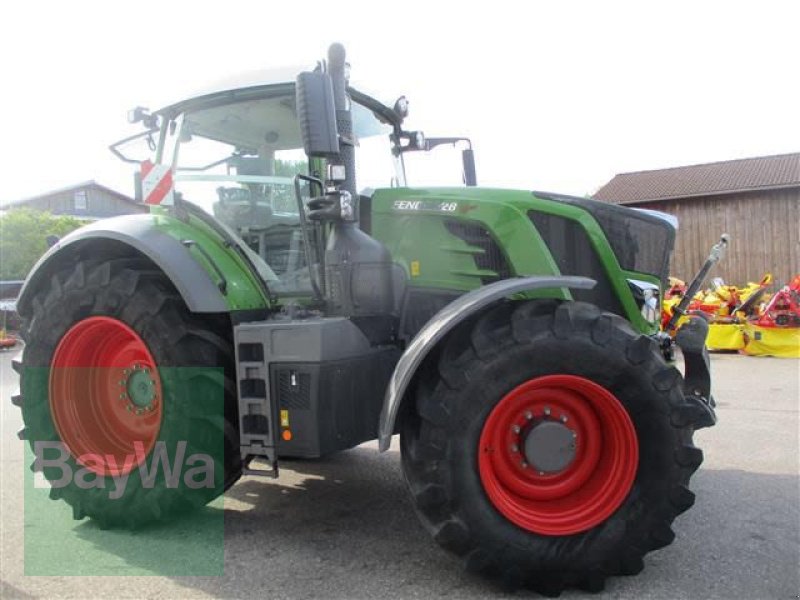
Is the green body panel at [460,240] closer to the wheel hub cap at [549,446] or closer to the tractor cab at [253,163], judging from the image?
the tractor cab at [253,163]

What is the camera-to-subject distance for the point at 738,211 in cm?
2003

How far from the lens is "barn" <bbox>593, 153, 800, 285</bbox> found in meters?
19.0

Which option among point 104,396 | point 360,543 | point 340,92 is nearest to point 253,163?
point 340,92

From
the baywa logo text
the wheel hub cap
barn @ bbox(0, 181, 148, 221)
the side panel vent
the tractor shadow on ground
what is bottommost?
the tractor shadow on ground

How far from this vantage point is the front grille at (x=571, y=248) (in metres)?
3.55

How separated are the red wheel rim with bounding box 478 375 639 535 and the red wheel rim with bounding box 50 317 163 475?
6.24 ft

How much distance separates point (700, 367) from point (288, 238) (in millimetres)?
2523

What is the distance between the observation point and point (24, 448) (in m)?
5.64

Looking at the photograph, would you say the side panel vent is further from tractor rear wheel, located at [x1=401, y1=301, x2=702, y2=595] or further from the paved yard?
the paved yard

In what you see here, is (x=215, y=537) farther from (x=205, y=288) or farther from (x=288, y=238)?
(x=288, y=238)

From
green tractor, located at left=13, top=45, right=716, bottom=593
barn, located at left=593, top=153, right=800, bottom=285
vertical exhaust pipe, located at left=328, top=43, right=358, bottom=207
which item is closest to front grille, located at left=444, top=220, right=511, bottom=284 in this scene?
green tractor, located at left=13, top=45, right=716, bottom=593

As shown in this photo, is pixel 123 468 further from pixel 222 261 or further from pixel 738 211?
pixel 738 211

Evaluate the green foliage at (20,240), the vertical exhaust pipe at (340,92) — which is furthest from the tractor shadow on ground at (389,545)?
the green foliage at (20,240)

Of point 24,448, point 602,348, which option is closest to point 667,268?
point 602,348
